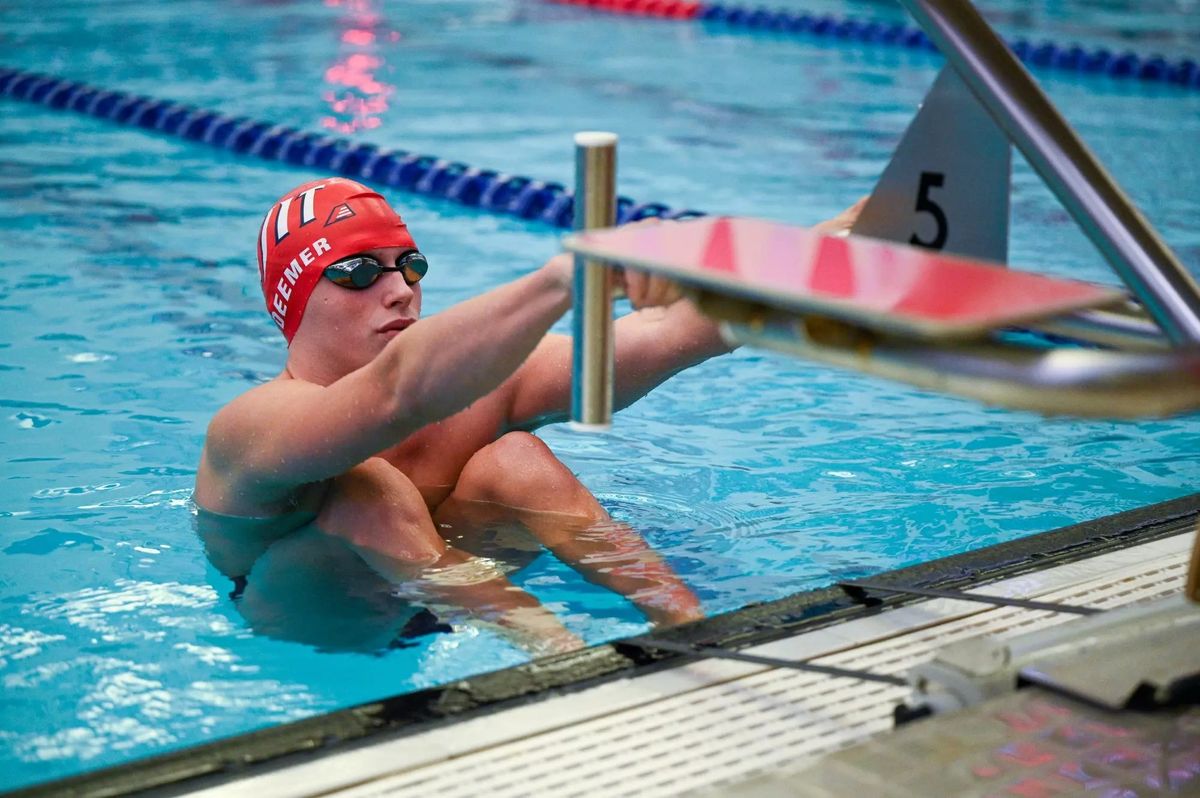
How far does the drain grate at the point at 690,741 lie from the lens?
6.05ft

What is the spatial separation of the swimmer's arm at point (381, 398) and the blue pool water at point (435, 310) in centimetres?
33

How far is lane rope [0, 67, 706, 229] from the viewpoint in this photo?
261 inches

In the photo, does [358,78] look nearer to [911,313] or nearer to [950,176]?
[950,176]

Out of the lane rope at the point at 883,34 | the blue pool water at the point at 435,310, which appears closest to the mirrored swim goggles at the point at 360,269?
the blue pool water at the point at 435,310

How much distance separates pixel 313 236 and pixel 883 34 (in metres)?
9.69

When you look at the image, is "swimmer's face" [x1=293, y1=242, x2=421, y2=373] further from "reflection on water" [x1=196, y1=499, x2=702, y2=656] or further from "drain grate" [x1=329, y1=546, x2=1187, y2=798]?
"drain grate" [x1=329, y1=546, x2=1187, y2=798]

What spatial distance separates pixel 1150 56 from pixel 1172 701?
9.71 meters

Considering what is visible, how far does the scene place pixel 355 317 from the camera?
2.84 meters

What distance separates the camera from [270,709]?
2.56 metres

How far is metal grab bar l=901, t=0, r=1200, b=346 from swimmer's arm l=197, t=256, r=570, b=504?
1.94 ft

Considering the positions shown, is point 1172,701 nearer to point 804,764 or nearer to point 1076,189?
point 804,764

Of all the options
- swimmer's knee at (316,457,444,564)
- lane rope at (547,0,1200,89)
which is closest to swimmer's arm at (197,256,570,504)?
swimmer's knee at (316,457,444,564)

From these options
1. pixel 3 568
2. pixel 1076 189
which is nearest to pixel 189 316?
pixel 3 568

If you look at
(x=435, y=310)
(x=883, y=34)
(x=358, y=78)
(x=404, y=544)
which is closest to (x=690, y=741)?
(x=404, y=544)
